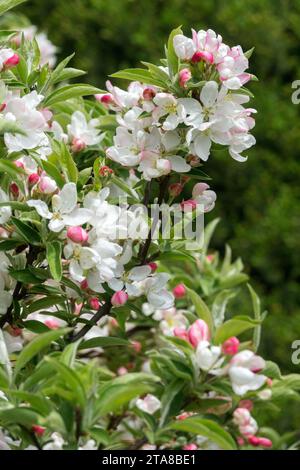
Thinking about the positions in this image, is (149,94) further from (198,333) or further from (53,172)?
(198,333)

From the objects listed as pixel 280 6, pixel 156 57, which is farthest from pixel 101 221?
Answer: pixel 280 6

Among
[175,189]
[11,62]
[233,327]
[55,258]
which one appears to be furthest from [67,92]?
[233,327]

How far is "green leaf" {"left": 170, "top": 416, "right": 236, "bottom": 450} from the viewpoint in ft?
4.60

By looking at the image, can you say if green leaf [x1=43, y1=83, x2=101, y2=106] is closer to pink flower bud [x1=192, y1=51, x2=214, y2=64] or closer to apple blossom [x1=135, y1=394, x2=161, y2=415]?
pink flower bud [x1=192, y1=51, x2=214, y2=64]

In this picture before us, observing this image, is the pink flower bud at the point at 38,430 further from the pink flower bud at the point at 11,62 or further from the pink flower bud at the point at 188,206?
the pink flower bud at the point at 11,62

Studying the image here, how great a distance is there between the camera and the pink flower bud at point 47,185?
1651 millimetres

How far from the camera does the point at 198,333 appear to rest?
1572 mm

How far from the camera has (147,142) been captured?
1.75 m

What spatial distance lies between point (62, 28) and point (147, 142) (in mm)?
4562

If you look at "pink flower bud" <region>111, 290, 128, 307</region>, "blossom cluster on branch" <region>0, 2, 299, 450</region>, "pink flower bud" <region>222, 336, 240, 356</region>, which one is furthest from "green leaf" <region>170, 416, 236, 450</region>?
"pink flower bud" <region>111, 290, 128, 307</region>

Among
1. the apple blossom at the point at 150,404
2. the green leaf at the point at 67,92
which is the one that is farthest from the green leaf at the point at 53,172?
the apple blossom at the point at 150,404

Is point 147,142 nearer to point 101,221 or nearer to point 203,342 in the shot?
point 101,221

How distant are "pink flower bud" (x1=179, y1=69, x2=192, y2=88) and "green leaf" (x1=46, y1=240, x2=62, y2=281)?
15.0 inches

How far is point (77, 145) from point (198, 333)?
0.63 meters
